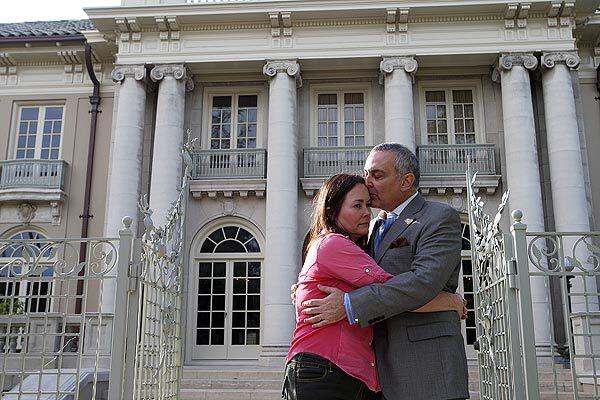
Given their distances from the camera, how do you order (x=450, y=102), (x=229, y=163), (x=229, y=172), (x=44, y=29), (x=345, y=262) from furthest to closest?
(x=44, y=29), (x=450, y=102), (x=229, y=163), (x=229, y=172), (x=345, y=262)

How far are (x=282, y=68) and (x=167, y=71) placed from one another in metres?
3.25

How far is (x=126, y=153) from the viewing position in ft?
57.8

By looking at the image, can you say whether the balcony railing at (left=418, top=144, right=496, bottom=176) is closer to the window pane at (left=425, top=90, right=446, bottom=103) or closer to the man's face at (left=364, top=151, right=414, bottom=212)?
the window pane at (left=425, top=90, right=446, bottom=103)

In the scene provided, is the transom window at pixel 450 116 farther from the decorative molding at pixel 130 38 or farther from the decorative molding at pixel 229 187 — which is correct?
the decorative molding at pixel 130 38

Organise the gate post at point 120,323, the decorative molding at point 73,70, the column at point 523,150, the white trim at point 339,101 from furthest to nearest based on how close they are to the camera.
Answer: the decorative molding at point 73,70 < the white trim at point 339,101 < the column at point 523,150 < the gate post at point 120,323

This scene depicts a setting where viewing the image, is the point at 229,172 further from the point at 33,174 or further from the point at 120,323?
the point at 120,323

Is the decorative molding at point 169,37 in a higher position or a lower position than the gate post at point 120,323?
higher

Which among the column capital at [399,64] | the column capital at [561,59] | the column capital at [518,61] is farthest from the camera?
the column capital at [399,64]

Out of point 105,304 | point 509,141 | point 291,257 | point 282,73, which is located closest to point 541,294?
point 509,141

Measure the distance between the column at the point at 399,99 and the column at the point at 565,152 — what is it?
3.60m

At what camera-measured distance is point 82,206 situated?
62.3 ft

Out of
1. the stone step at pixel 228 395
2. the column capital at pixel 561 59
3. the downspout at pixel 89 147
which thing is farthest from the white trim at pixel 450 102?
the downspout at pixel 89 147

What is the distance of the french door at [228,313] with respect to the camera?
1758 cm

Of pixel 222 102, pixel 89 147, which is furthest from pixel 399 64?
pixel 89 147
